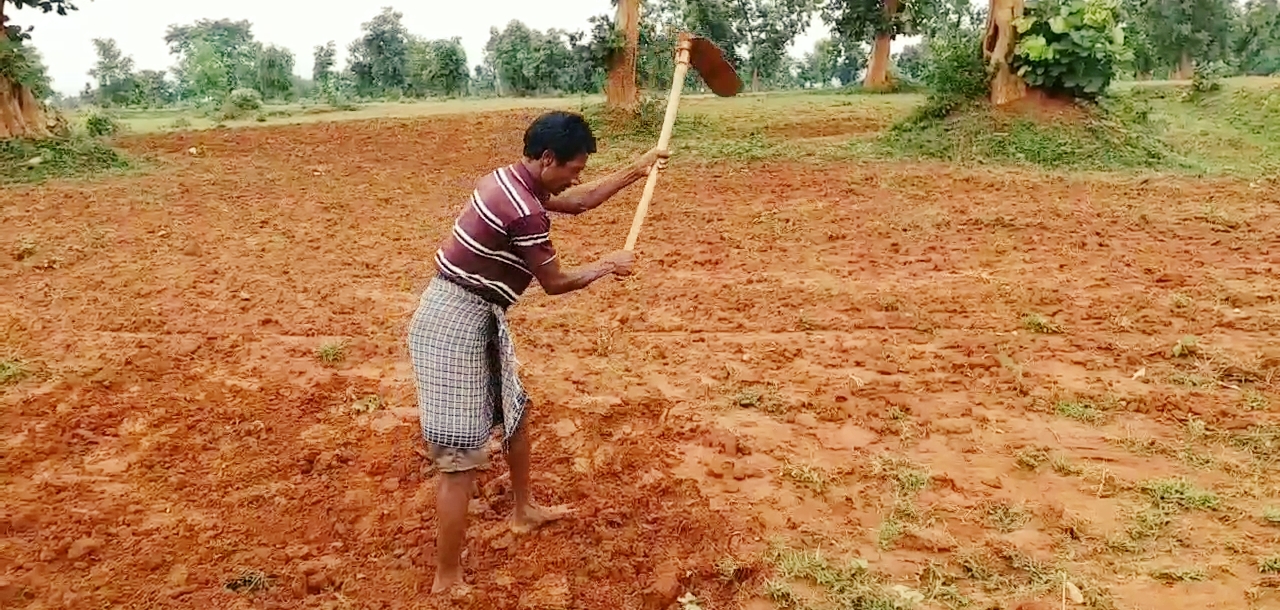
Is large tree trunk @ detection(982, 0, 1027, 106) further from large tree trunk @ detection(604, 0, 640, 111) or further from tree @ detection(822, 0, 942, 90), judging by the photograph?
tree @ detection(822, 0, 942, 90)

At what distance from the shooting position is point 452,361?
2.74m

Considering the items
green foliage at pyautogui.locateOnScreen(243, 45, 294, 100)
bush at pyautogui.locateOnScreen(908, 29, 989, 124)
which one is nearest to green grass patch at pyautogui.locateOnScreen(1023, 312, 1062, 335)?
bush at pyautogui.locateOnScreen(908, 29, 989, 124)

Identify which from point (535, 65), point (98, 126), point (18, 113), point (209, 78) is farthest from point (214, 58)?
point (18, 113)

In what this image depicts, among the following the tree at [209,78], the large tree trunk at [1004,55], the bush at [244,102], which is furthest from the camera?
the tree at [209,78]

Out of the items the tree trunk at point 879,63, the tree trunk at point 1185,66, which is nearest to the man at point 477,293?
the tree trunk at point 879,63

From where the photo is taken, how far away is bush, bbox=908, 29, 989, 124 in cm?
1075

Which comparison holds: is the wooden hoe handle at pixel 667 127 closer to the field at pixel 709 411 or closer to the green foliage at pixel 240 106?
the field at pixel 709 411

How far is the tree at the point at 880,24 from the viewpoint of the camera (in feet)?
72.5

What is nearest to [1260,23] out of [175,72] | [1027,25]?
[1027,25]

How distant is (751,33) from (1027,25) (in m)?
27.0

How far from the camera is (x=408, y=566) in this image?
3.03m

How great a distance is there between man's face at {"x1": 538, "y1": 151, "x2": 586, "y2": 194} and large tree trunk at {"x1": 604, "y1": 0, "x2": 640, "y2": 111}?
11.7 m

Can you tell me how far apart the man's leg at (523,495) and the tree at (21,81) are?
11180mm

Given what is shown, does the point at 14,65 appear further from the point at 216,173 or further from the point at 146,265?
the point at 146,265
